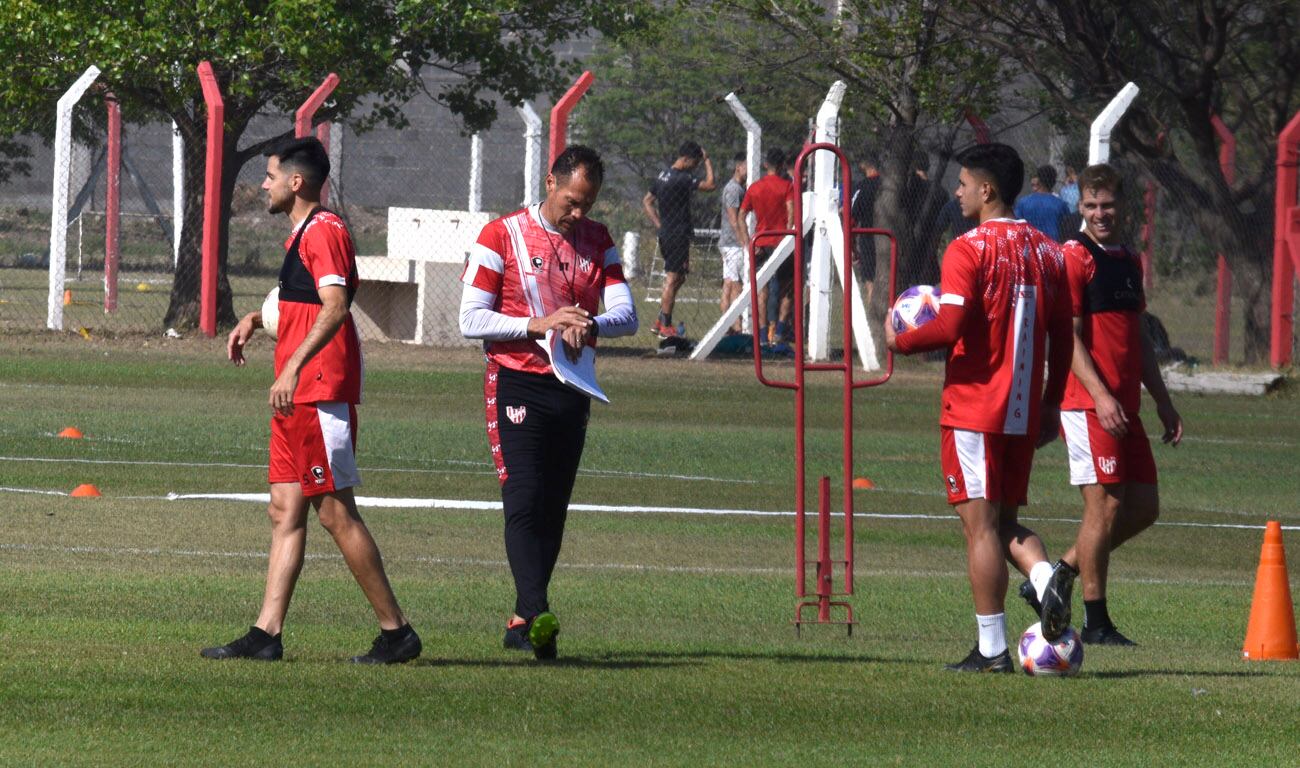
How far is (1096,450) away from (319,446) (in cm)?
333

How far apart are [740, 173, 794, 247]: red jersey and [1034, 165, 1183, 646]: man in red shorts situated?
13804 mm

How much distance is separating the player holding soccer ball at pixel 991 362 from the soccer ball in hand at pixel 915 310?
41 millimetres

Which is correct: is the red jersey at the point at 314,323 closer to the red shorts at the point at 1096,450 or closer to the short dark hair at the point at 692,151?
the red shorts at the point at 1096,450

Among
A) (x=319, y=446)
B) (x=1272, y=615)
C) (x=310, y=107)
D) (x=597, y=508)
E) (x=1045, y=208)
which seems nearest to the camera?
(x=319, y=446)

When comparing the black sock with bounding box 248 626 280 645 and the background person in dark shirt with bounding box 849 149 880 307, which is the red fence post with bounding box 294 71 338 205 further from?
the black sock with bounding box 248 626 280 645

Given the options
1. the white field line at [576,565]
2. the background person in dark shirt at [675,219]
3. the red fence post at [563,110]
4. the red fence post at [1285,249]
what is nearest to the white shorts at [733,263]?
the background person in dark shirt at [675,219]

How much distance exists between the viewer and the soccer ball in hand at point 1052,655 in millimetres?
7207

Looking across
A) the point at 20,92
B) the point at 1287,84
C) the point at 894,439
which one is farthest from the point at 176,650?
the point at 1287,84

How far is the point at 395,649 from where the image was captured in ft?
23.0

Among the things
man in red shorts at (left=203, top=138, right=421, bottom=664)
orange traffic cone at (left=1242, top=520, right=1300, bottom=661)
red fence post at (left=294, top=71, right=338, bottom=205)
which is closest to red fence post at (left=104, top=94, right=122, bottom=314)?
red fence post at (left=294, top=71, right=338, bottom=205)

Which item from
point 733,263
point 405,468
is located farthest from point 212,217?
point 405,468

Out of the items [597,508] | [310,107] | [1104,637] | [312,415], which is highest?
[310,107]

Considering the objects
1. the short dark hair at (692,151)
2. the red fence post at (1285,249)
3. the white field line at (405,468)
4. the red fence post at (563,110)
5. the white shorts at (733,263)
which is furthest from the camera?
the white shorts at (733,263)

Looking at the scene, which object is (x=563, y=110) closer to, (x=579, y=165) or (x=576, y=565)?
(x=576, y=565)
